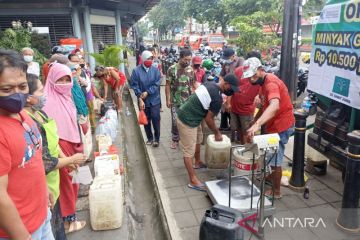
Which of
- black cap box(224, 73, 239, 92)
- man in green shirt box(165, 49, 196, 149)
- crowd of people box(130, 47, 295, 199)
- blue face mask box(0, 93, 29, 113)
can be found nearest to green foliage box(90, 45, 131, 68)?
crowd of people box(130, 47, 295, 199)

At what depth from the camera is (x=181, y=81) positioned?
18.0ft

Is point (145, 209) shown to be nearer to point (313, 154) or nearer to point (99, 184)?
point (99, 184)

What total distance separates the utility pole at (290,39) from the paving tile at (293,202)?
4.63 m

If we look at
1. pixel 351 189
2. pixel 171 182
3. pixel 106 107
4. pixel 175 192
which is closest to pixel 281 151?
pixel 351 189

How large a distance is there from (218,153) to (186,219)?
1395 mm

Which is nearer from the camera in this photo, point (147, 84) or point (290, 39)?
point (147, 84)

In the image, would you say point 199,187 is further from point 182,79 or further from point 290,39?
point 290,39

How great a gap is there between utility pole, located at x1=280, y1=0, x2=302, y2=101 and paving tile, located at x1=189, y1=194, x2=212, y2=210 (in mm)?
4965

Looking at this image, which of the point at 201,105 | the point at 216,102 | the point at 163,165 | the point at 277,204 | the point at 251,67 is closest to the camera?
the point at 251,67

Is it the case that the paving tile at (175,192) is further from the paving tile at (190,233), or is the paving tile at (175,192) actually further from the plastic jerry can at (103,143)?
the plastic jerry can at (103,143)

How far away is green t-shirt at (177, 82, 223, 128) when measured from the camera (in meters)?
3.89

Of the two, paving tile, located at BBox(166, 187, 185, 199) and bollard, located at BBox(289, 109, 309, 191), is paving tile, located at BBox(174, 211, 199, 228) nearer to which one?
paving tile, located at BBox(166, 187, 185, 199)

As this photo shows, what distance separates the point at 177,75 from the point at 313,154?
103 inches

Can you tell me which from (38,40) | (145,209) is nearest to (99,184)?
(145,209)
